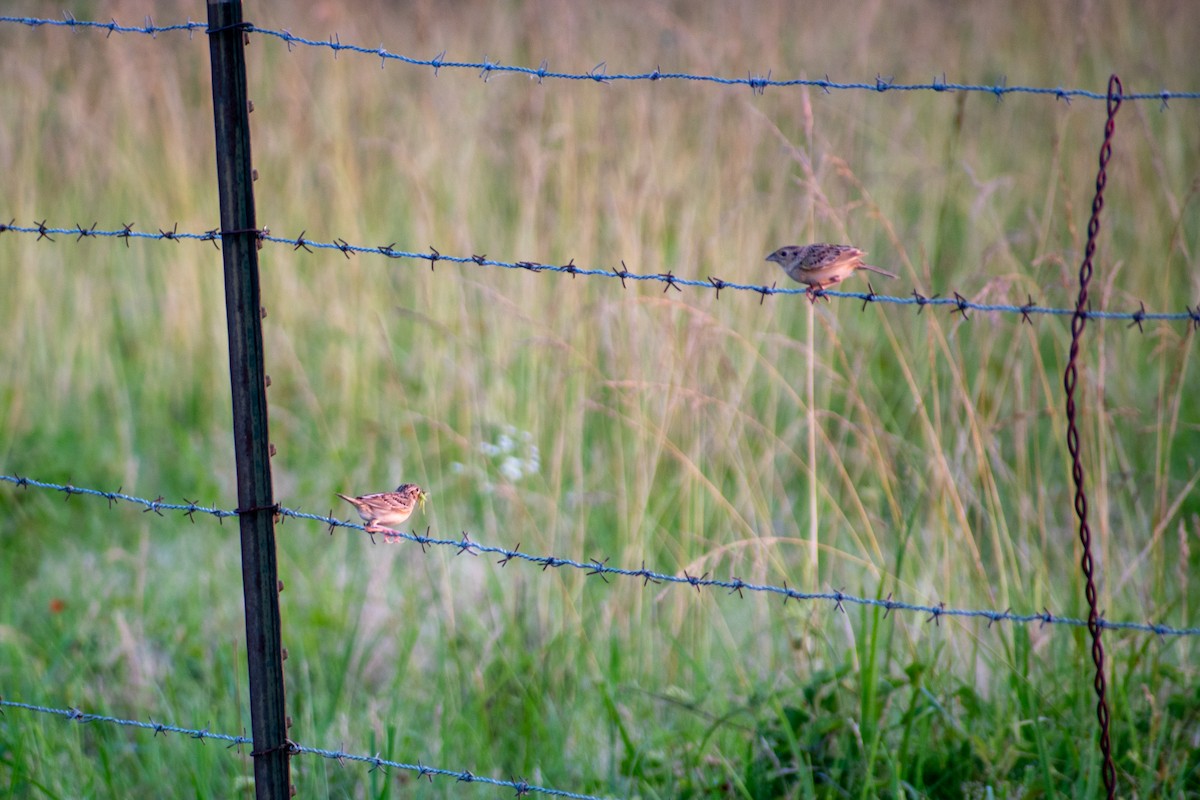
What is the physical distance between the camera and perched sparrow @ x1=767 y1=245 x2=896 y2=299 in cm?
253

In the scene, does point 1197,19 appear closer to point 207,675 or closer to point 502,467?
point 502,467

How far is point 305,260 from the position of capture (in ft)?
19.7

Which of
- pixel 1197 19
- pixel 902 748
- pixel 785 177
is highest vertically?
pixel 1197 19

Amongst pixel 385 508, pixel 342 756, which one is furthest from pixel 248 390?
pixel 342 756

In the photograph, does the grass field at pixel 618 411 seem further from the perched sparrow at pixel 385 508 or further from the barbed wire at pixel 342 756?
the perched sparrow at pixel 385 508

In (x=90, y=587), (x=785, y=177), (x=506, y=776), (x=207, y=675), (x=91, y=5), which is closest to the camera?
(x=506, y=776)

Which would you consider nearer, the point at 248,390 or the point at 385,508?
the point at 248,390

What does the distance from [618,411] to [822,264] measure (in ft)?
6.57

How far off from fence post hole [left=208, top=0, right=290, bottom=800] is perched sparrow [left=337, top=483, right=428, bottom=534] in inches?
7.9

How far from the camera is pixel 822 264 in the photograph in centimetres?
255

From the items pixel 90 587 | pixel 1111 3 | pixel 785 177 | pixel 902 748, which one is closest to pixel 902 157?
pixel 785 177

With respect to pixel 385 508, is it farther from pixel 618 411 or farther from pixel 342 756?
pixel 618 411

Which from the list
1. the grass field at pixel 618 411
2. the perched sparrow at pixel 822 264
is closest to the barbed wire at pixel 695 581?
the grass field at pixel 618 411

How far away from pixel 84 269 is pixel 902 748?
5.03 meters
